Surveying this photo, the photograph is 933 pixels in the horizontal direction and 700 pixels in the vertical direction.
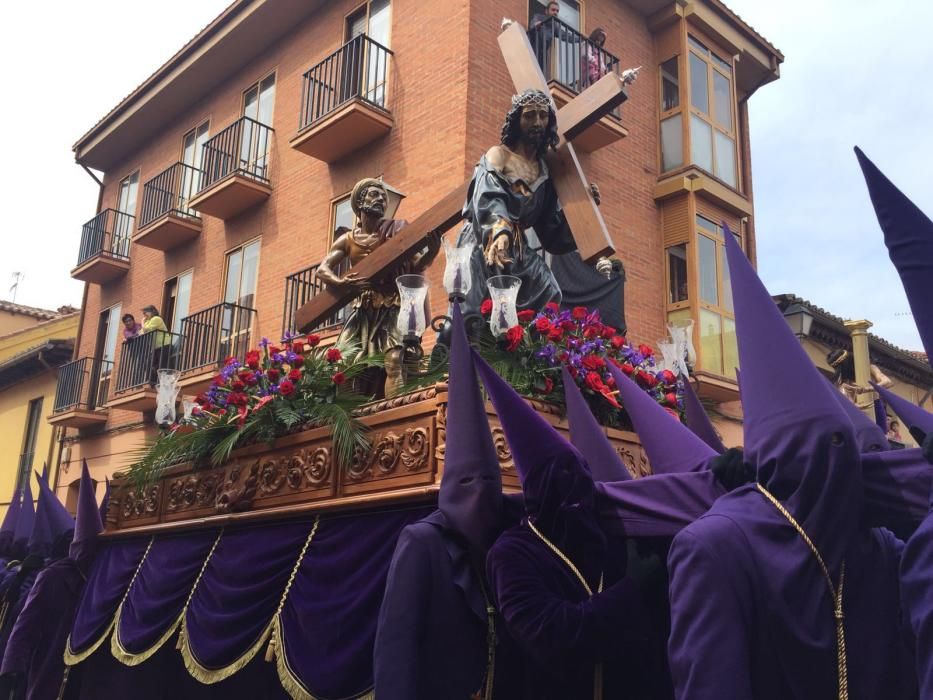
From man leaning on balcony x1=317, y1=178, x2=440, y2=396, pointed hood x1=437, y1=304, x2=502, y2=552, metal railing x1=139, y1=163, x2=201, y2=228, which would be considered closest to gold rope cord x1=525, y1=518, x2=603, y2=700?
pointed hood x1=437, y1=304, x2=502, y2=552

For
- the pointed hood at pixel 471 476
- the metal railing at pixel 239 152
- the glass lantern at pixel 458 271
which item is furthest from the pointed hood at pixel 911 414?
the metal railing at pixel 239 152

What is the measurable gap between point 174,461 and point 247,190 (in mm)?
8916

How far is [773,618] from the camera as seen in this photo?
83.2 inches

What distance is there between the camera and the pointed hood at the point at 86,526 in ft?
20.9

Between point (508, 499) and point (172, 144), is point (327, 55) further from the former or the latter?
point (508, 499)

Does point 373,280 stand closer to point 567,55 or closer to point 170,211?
point 567,55

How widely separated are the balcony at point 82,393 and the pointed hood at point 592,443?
14828 millimetres

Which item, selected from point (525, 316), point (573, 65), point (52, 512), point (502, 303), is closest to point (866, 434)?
point (502, 303)

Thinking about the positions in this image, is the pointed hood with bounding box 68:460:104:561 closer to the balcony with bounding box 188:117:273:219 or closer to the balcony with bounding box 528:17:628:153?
the balcony with bounding box 528:17:628:153

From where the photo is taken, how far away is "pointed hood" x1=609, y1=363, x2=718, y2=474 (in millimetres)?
3045

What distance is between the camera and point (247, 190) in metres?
13.9

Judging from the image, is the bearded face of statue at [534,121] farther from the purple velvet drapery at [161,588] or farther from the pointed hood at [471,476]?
the purple velvet drapery at [161,588]

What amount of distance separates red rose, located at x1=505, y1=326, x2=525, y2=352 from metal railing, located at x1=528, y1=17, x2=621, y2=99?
806cm

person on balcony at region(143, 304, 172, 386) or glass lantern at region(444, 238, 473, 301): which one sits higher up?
person on balcony at region(143, 304, 172, 386)
